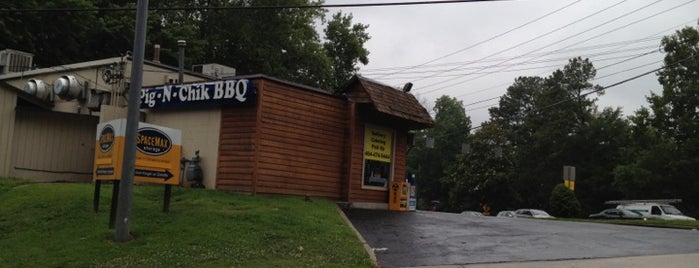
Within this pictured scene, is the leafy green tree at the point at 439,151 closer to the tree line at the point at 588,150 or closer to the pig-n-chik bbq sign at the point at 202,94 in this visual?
the tree line at the point at 588,150

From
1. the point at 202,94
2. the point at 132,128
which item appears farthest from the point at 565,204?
the point at 132,128

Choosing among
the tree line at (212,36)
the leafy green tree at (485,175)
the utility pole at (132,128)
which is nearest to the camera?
the utility pole at (132,128)

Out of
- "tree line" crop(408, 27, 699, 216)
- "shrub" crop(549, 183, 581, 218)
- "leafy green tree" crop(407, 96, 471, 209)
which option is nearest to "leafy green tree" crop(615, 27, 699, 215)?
"tree line" crop(408, 27, 699, 216)

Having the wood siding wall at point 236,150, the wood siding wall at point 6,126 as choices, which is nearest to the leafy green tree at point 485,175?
the wood siding wall at point 236,150

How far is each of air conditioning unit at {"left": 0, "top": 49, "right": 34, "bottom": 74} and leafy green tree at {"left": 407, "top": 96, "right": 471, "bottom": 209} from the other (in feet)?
214

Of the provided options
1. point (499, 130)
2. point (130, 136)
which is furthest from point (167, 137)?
point (499, 130)

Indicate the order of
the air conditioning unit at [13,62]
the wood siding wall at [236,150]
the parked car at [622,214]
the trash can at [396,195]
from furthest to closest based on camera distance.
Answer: the parked car at [622,214] → the air conditioning unit at [13,62] → the trash can at [396,195] → the wood siding wall at [236,150]

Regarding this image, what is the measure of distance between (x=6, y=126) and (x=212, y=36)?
2409cm

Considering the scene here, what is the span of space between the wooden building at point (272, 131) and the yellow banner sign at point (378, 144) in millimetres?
32

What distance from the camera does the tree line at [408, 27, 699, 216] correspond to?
48344 mm

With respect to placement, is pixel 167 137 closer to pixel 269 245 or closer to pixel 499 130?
pixel 269 245

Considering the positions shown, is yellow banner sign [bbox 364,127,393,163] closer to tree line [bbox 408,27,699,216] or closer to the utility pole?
the utility pole

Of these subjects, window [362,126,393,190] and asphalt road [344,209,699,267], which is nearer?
asphalt road [344,209,699,267]

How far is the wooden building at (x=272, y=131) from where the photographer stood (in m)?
18.3
